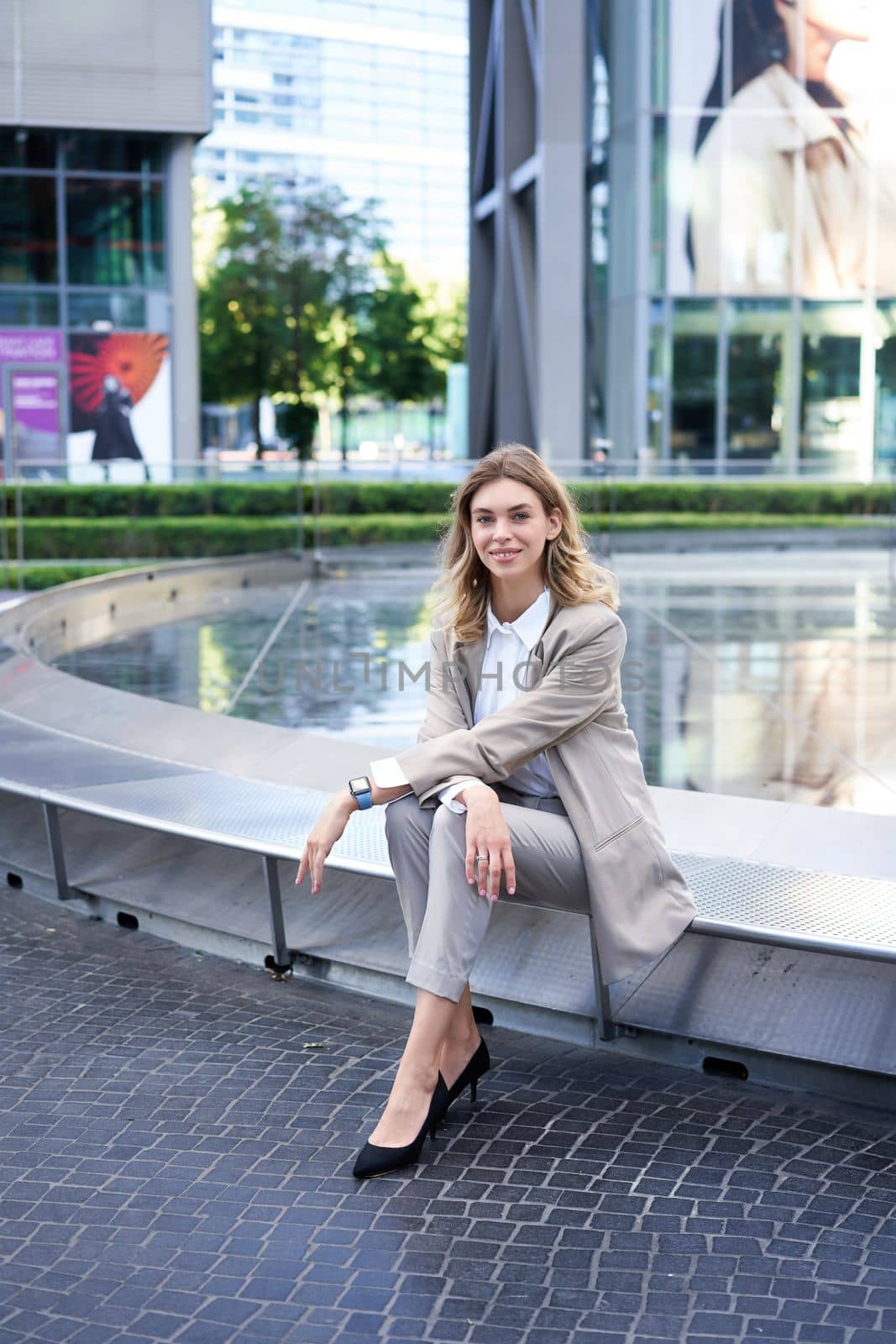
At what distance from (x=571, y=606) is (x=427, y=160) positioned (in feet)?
197

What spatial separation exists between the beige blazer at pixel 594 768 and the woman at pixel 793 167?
955 inches

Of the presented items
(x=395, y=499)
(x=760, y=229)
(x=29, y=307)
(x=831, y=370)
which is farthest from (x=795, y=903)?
(x=29, y=307)

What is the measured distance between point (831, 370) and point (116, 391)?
12.8 m

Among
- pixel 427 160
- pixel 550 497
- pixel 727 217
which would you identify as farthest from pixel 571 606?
pixel 427 160

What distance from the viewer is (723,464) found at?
2003 centimetres

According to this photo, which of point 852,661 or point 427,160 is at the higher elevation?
point 427,160

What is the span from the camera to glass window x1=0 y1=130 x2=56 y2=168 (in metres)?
28.2

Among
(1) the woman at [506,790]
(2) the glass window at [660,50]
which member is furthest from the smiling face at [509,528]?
(2) the glass window at [660,50]

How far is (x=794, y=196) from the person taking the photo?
2636 centimetres

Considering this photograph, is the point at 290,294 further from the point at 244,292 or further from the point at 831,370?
the point at 831,370

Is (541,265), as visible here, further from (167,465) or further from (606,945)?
(606,945)

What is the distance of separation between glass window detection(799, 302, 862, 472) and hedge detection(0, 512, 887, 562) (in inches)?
289

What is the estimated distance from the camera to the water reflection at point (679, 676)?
291 inches

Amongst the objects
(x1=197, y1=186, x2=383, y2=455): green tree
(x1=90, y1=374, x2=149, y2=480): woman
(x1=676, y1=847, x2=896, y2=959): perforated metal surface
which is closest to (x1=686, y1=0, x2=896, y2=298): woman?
(x1=90, y1=374, x2=149, y2=480): woman
